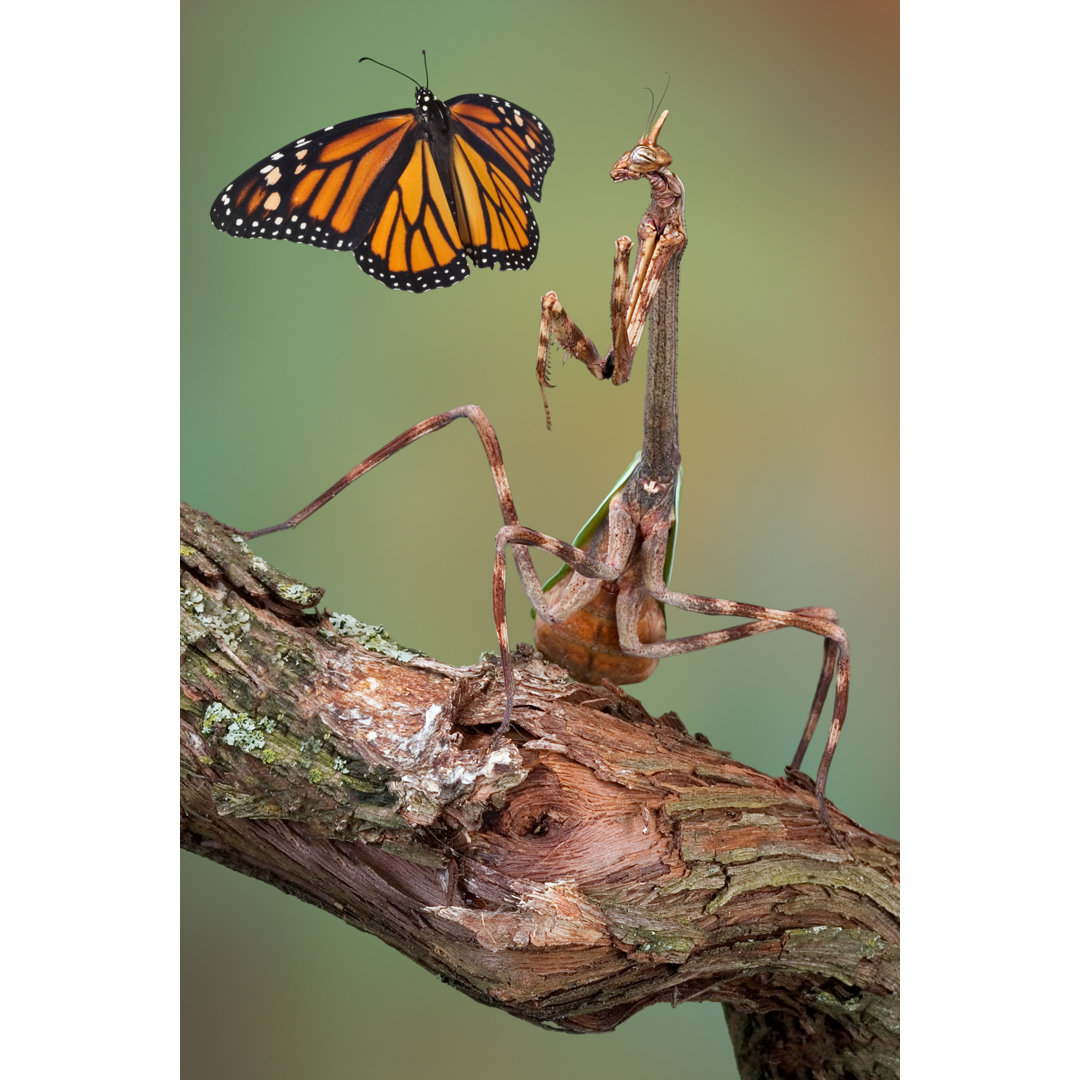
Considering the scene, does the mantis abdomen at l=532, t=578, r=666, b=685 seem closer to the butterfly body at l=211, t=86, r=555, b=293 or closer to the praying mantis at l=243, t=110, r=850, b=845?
the praying mantis at l=243, t=110, r=850, b=845

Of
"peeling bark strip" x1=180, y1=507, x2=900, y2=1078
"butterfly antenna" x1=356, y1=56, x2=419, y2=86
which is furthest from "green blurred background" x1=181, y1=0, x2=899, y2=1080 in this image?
"peeling bark strip" x1=180, y1=507, x2=900, y2=1078

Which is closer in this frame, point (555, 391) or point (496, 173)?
point (496, 173)

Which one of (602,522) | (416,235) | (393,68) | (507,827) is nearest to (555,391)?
(602,522)

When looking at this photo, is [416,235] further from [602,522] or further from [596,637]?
[596,637]

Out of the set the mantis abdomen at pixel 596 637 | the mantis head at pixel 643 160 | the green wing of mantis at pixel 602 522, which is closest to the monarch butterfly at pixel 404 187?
the mantis head at pixel 643 160

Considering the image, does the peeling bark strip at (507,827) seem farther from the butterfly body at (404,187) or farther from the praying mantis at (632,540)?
the butterfly body at (404,187)

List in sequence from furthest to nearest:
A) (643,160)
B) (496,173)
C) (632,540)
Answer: (632,540) → (496,173) → (643,160)
